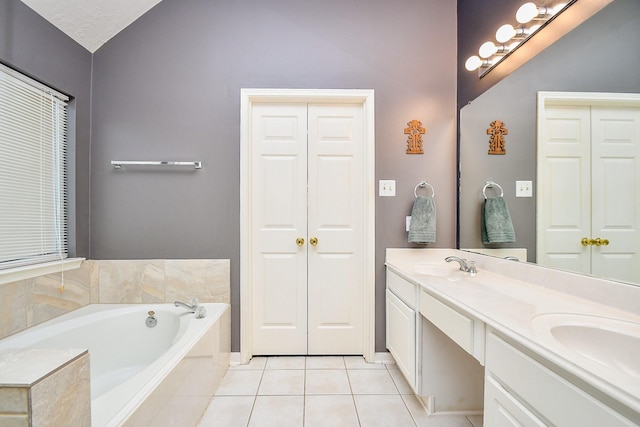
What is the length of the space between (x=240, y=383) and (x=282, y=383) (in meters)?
0.28

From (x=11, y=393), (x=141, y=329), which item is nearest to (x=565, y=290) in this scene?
(x=11, y=393)

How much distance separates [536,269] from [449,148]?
1068 mm

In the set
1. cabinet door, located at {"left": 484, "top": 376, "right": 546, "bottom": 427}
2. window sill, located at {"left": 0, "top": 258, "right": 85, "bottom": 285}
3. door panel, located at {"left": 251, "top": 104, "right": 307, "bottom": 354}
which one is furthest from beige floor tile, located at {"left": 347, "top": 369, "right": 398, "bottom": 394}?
window sill, located at {"left": 0, "top": 258, "right": 85, "bottom": 285}

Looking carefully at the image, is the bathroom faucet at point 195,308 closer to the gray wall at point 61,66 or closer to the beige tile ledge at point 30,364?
the gray wall at point 61,66

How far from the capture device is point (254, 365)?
6.44 feet

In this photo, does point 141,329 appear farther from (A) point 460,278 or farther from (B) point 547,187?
(B) point 547,187

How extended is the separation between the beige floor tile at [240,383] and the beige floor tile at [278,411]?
0.38ft

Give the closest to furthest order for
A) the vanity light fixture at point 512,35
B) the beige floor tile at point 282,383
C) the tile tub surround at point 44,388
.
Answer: the tile tub surround at point 44,388
the vanity light fixture at point 512,35
the beige floor tile at point 282,383

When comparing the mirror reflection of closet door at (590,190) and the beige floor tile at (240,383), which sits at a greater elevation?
the mirror reflection of closet door at (590,190)

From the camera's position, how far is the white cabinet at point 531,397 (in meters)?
0.60

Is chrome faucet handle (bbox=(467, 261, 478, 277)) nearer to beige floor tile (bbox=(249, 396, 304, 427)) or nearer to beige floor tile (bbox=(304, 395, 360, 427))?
beige floor tile (bbox=(304, 395, 360, 427))

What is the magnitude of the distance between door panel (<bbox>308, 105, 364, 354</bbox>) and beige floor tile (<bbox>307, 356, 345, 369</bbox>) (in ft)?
0.14

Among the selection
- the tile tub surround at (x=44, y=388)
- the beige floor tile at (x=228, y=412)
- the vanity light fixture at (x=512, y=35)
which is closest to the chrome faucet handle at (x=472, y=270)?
the vanity light fixture at (x=512, y=35)

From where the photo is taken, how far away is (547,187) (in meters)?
1.25
